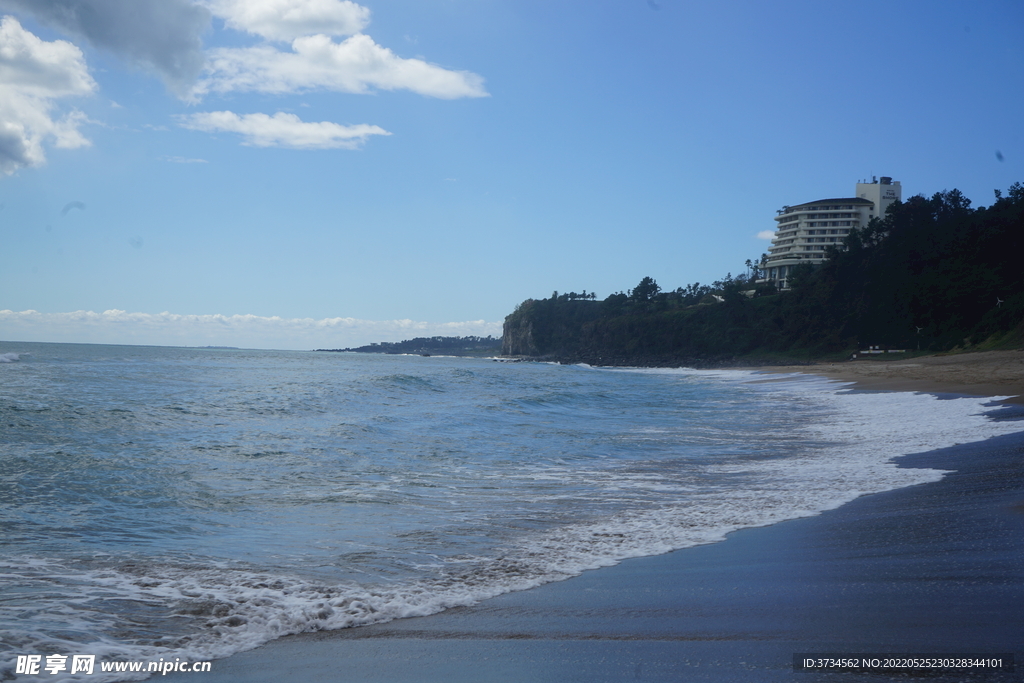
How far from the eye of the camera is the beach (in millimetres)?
3109

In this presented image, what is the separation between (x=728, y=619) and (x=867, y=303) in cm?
8854

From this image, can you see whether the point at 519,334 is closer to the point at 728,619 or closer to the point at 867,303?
Result: the point at 867,303

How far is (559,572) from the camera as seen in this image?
15.5 ft

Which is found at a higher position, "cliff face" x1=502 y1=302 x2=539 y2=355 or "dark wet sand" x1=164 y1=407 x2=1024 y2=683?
"cliff face" x1=502 y1=302 x2=539 y2=355

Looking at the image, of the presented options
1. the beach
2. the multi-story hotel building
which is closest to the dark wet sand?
the beach

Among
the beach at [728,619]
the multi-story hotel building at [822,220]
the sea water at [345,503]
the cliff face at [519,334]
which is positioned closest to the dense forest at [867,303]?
the multi-story hotel building at [822,220]

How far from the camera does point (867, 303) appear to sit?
8125 centimetres

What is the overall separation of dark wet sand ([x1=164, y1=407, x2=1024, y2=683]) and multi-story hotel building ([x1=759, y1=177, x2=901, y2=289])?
358 ft

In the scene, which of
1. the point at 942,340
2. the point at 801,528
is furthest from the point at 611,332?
the point at 801,528

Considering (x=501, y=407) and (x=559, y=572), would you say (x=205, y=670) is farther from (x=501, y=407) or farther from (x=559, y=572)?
(x=501, y=407)

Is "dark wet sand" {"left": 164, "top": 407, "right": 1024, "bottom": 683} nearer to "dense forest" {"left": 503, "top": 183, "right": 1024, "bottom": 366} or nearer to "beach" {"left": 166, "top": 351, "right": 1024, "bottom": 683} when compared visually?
"beach" {"left": 166, "top": 351, "right": 1024, "bottom": 683}

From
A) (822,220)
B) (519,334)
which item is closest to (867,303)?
A: (822,220)

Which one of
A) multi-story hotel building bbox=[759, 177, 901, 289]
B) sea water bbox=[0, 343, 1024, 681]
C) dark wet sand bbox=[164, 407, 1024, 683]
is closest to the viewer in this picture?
dark wet sand bbox=[164, 407, 1024, 683]

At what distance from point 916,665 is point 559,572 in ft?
7.54
